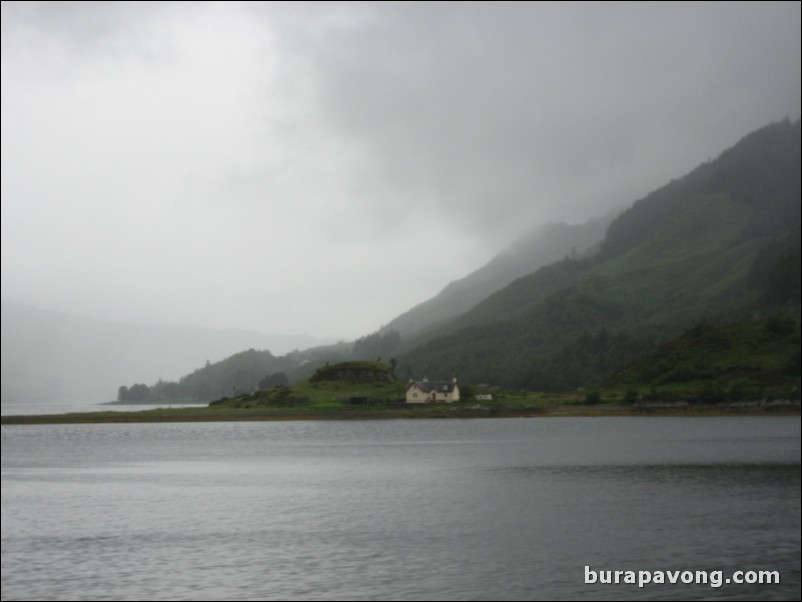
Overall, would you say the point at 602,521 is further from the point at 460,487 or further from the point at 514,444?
the point at 514,444

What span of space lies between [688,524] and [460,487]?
28745mm

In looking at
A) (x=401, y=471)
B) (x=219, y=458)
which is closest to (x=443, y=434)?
(x=219, y=458)

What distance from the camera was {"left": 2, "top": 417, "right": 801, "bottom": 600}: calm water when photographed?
45.9m

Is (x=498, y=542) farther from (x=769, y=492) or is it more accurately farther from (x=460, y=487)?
(x=769, y=492)

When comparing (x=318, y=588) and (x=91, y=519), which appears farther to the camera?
(x=91, y=519)

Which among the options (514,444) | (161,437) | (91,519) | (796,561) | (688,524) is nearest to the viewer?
(796,561)

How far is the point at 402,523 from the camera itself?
→ 63688 mm

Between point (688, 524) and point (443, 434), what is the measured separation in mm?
121901

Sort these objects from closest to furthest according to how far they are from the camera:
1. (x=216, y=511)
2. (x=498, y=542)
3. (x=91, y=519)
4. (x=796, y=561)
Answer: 1. (x=796, y=561)
2. (x=498, y=542)
3. (x=91, y=519)
4. (x=216, y=511)

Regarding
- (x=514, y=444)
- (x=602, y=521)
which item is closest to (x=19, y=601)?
(x=602, y=521)

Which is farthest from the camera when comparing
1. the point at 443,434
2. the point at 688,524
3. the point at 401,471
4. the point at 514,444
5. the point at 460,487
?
the point at 443,434

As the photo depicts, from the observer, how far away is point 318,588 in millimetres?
45219

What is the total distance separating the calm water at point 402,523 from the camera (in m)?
45.9

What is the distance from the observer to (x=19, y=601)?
141ft
